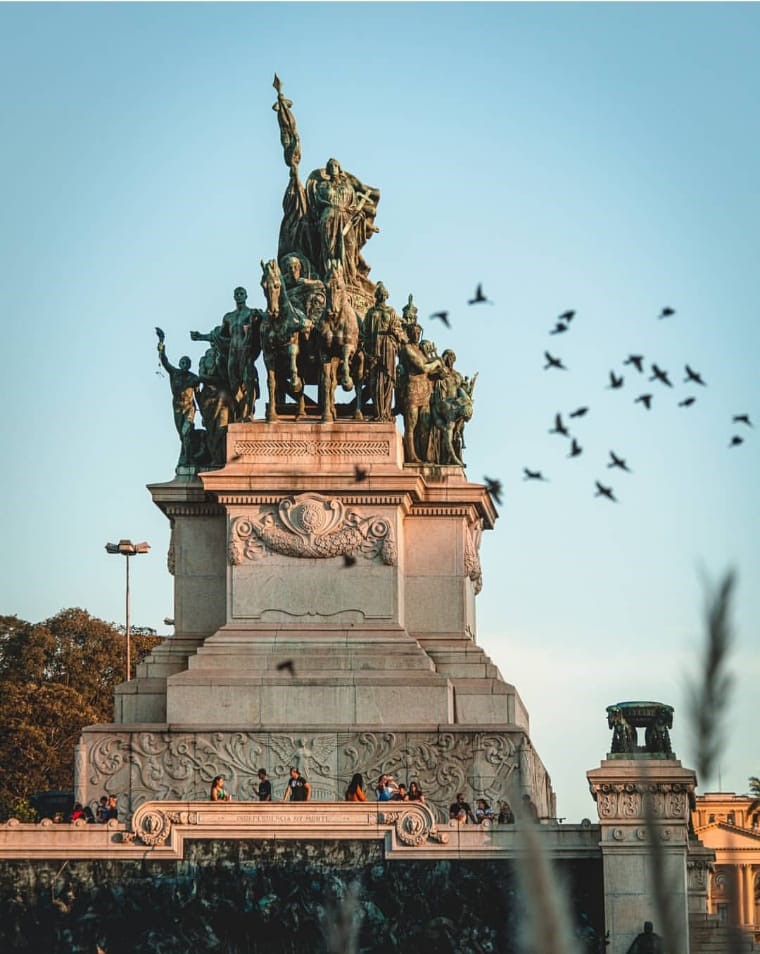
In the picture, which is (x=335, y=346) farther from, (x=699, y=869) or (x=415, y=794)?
(x=699, y=869)

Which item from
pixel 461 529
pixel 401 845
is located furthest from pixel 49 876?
pixel 461 529

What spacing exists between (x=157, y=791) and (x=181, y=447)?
24.7 feet

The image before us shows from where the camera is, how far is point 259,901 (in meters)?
33.4

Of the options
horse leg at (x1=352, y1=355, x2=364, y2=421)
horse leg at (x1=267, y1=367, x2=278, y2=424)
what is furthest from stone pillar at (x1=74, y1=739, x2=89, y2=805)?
horse leg at (x1=352, y1=355, x2=364, y2=421)

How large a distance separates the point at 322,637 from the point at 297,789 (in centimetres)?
401

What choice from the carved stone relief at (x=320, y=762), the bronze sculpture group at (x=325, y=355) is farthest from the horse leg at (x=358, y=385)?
the carved stone relief at (x=320, y=762)

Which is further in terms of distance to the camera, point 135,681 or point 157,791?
point 135,681

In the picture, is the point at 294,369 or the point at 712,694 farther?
the point at 294,369

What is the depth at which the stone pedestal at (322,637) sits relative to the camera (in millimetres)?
36688

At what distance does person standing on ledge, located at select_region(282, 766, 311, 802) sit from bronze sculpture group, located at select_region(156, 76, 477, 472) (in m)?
7.35

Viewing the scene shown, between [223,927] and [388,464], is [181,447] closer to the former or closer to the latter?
[388,464]

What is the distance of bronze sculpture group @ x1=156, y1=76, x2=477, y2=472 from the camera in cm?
4016

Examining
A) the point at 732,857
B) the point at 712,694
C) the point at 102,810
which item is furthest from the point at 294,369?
the point at 712,694

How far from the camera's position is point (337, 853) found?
33656 millimetres
